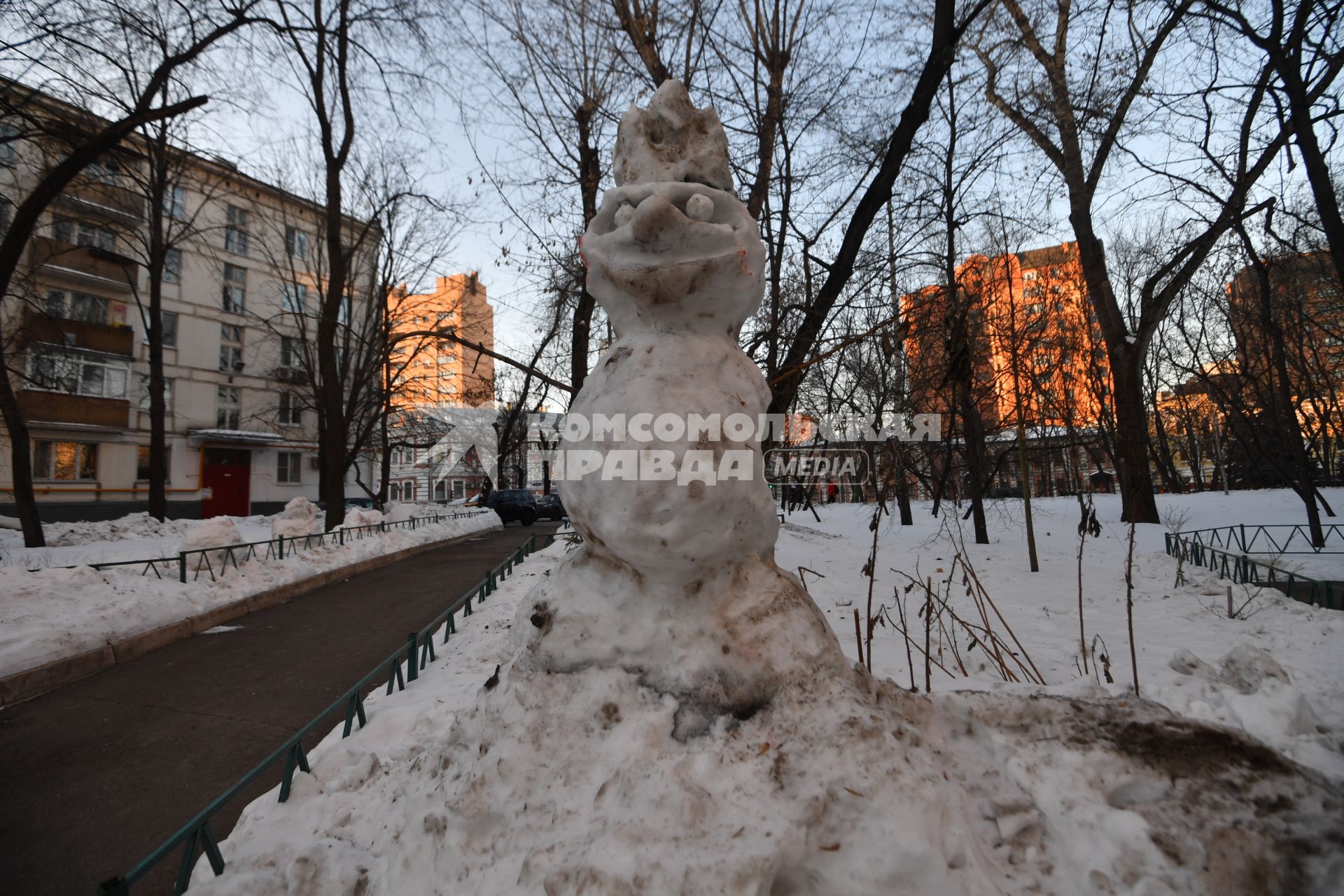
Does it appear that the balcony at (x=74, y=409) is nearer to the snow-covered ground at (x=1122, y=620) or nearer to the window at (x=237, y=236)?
the window at (x=237, y=236)

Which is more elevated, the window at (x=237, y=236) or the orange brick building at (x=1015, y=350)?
the window at (x=237, y=236)

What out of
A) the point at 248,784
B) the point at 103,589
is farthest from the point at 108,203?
the point at 248,784

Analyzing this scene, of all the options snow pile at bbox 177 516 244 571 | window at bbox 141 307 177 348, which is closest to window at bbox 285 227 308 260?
window at bbox 141 307 177 348

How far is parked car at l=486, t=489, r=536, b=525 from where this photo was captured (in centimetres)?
2530

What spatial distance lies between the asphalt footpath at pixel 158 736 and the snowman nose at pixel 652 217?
3561 millimetres

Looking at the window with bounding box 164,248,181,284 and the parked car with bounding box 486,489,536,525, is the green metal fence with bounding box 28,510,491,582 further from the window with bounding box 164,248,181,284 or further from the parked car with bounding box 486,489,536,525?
the window with bounding box 164,248,181,284

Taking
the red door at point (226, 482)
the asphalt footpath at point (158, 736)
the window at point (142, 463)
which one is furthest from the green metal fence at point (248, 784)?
the red door at point (226, 482)

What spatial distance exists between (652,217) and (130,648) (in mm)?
7654

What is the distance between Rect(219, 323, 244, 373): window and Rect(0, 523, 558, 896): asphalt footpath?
2136 cm

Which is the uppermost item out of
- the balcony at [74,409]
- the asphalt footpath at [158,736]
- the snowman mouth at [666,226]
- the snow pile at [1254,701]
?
the balcony at [74,409]

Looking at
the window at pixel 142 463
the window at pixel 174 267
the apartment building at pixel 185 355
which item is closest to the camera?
the apartment building at pixel 185 355

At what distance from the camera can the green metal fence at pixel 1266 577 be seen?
251 inches

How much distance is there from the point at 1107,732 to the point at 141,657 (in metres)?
8.44

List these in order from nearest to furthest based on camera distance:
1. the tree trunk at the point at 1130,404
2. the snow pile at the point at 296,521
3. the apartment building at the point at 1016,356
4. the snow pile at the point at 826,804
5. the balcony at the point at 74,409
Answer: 1. the snow pile at the point at 826,804
2. the apartment building at the point at 1016,356
3. the tree trunk at the point at 1130,404
4. the snow pile at the point at 296,521
5. the balcony at the point at 74,409
